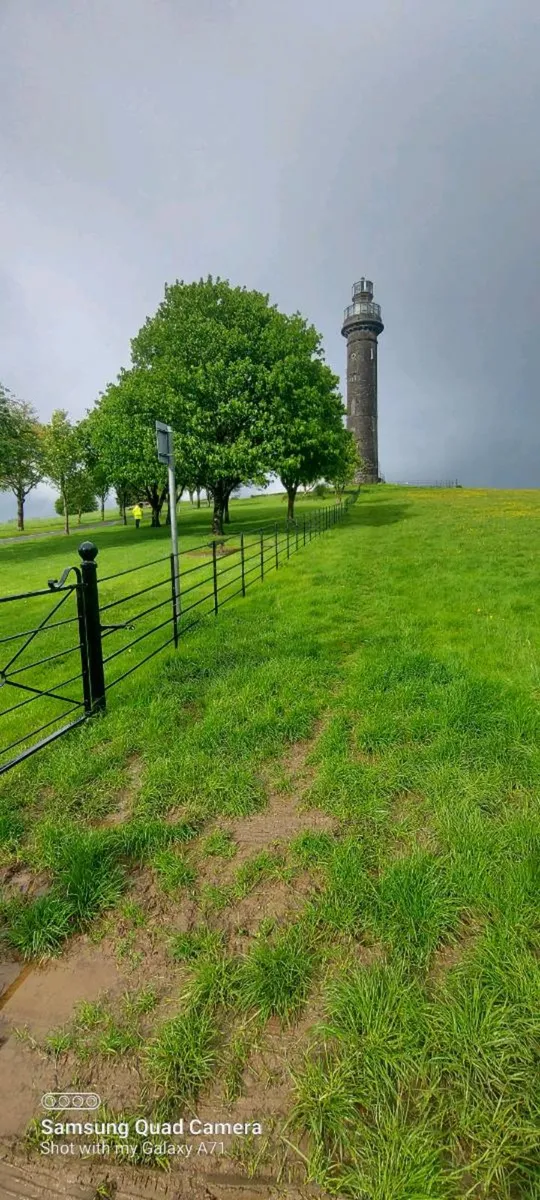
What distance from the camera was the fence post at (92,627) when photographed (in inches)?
161

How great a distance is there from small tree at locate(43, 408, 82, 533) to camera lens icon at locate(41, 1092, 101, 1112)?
124ft

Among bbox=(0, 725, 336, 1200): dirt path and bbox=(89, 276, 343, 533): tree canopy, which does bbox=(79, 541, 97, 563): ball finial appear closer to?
bbox=(0, 725, 336, 1200): dirt path

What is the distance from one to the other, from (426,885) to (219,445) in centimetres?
1918

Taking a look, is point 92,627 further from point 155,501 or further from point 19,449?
point 155,501

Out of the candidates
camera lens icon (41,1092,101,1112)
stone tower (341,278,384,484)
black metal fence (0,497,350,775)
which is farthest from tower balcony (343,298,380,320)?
camera lens icon (41,1092,101,1112)

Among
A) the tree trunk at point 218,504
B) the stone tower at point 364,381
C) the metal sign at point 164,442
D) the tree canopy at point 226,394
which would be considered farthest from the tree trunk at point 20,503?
the metal sign at point 164,442

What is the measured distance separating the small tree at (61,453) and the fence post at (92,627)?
114 ft

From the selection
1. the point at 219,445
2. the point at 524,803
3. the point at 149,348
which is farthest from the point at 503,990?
the point at 149,348

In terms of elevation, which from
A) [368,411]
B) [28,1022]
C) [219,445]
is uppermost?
[368,411]

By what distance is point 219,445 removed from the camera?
1948 centimetres

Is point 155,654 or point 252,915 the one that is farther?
point 155,654

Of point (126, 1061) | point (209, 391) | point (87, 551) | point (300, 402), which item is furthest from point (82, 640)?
point (300, 402)

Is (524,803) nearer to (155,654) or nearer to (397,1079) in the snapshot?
(397,1079)

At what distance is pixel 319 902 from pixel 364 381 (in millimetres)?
71752
